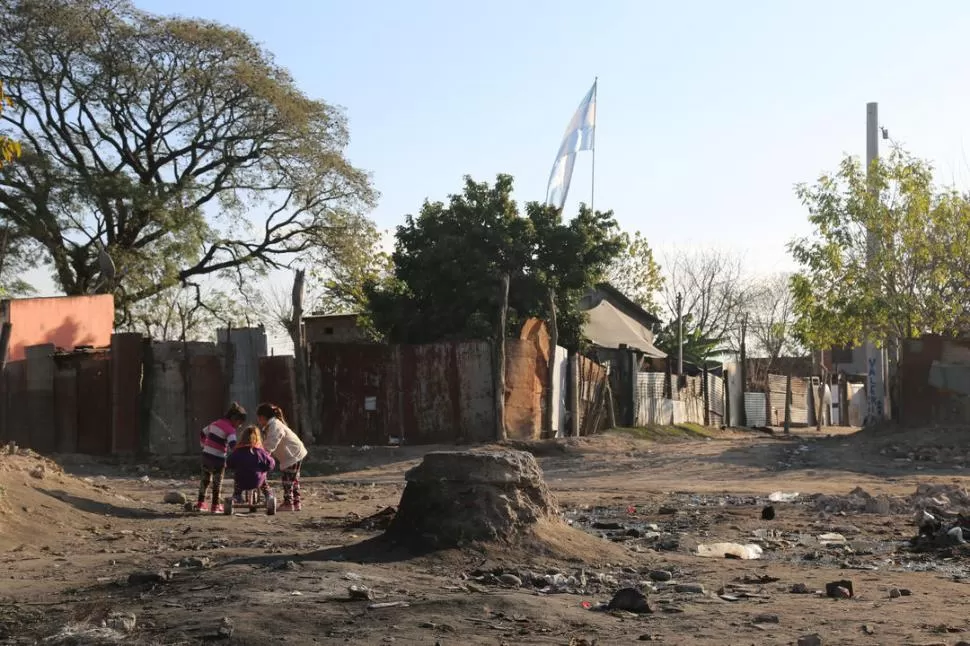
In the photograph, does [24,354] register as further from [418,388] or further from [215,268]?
[215,268]

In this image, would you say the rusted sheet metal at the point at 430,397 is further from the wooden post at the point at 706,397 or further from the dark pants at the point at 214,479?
the wooden post at the point at 706,397

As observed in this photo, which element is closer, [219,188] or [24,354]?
[24,354]

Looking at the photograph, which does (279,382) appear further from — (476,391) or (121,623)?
(121,623)

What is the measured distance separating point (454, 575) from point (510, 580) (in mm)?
432

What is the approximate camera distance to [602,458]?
2030cm

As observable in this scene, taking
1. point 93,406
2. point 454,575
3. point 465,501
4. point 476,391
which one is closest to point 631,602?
point 454,575

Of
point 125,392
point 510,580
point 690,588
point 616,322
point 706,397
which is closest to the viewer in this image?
point 690,588

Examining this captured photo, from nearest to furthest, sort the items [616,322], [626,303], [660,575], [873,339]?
1. [660,575]
2. [873,339]
3. [616,322]
4. [626,303]

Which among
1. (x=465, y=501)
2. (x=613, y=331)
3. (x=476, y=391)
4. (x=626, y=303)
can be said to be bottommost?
(x=465, y=501)

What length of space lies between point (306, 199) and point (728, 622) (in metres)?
28.1

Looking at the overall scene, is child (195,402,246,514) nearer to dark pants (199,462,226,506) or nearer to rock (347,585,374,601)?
dark pants (199,462,226,506)

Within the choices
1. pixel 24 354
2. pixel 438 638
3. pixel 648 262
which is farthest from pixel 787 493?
pixel 648 262

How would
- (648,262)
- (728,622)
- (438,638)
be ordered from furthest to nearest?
1. (648,262)
2. (728,622)
3. (438,638)

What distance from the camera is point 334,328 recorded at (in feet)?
106
